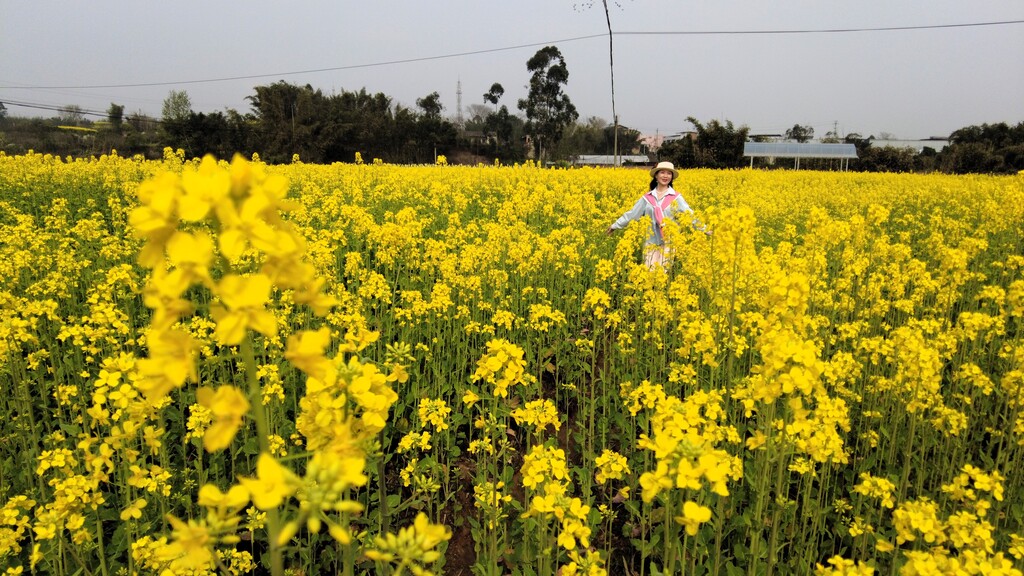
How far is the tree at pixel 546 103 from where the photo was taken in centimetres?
6003

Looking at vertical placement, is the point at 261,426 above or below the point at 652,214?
below

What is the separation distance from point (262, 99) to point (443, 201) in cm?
4404

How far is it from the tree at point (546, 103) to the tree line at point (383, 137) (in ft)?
0.35

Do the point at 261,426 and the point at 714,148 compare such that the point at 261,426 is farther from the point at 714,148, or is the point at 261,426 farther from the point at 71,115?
the point at 71,115

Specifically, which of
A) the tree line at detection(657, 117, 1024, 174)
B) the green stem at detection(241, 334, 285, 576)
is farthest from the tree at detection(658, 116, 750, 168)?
the green stem at detection(241, 334, 285, 576)

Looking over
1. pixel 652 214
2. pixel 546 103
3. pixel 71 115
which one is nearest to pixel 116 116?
pixel 71 115

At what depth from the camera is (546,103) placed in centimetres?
6162


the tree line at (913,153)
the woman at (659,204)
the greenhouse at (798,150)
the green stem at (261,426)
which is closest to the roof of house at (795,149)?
the greenhouse at (798,150)

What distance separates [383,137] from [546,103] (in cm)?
1934

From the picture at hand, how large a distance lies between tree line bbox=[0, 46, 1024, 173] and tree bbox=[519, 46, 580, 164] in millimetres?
108

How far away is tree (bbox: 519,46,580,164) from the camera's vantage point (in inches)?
2363

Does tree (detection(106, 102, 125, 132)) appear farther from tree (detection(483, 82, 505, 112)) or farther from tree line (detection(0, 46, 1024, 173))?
tree (detection(483, 82, 505, 112))

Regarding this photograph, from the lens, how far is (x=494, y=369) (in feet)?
7.77

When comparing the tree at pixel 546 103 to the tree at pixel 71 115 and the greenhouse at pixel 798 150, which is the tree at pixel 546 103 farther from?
the tree at pixel 71 115
